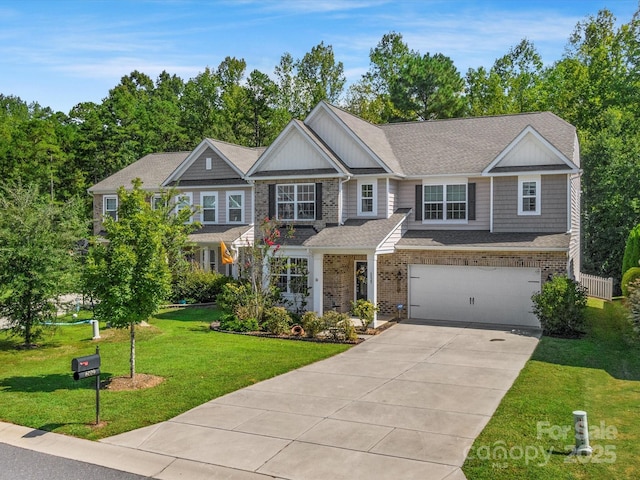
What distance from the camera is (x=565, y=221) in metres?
21.0

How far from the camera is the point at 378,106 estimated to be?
49.9 meters

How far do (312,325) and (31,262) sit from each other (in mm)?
8843

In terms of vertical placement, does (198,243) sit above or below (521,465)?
above

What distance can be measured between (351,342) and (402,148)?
35.1 ft

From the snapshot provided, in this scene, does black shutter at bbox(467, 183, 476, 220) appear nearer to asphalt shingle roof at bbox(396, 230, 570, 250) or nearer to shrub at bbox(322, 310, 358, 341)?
asphalt shingle roof at bbox(396, 230, 570, 250)

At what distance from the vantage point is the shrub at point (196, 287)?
27.5 metres

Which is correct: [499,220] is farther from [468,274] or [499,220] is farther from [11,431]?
[11,431]

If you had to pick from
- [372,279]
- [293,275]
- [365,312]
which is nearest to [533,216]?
[372,279]

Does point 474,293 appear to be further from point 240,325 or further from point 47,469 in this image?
point 47,469

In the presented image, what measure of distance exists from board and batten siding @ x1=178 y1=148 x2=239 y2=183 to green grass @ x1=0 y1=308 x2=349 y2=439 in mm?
10323

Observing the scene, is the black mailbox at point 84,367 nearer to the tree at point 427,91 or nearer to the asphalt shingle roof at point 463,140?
the asphalt shingle roof at point 463,140

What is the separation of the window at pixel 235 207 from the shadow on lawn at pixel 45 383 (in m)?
16.4

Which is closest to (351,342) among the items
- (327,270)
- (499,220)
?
(327,270)

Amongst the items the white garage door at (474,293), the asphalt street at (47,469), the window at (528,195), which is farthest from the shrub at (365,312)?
the asphalt street at (47,469)
